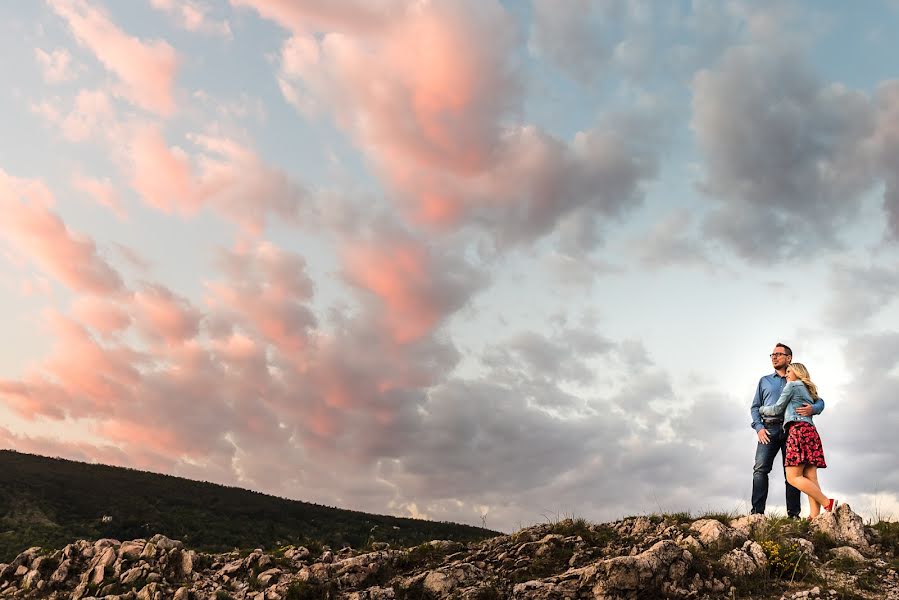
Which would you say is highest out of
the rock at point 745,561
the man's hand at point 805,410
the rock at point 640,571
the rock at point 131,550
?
the man's hand at point 805,410

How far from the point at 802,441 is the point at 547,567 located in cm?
655

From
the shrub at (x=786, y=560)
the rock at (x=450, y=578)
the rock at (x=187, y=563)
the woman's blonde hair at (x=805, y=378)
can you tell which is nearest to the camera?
the shrub at (x=786, y=560)

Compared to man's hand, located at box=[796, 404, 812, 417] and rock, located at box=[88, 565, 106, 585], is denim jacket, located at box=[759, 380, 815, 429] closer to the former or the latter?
man's hand, located at box=[796, 404, 812, 417]

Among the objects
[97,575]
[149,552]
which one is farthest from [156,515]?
[149,552]

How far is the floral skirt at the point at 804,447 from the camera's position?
13539 mm

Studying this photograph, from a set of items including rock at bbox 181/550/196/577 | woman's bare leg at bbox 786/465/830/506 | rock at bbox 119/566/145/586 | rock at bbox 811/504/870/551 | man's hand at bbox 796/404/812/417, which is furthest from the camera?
rock at bbox 181/550/196/577

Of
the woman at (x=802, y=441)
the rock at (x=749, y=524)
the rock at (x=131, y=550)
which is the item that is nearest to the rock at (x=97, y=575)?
the rock at (x=131, y=550)

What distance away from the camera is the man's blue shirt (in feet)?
49.2

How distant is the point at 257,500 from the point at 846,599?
202 ft

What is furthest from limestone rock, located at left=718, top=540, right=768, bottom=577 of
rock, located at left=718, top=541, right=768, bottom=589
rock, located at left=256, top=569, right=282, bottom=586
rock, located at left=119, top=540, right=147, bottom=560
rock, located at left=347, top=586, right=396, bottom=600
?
rock, located at left=119, top=540, right=147, bottom=560

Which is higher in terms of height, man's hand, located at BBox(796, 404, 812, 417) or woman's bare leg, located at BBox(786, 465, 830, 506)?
man's hand, located at BBox(796, 404, 812, 417)

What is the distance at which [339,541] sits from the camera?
45781mm

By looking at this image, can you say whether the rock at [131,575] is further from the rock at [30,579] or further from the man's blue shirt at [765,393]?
the man's blue shirt at [765,393]

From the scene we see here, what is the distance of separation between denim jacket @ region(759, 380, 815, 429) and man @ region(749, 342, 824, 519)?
1.15 ft
